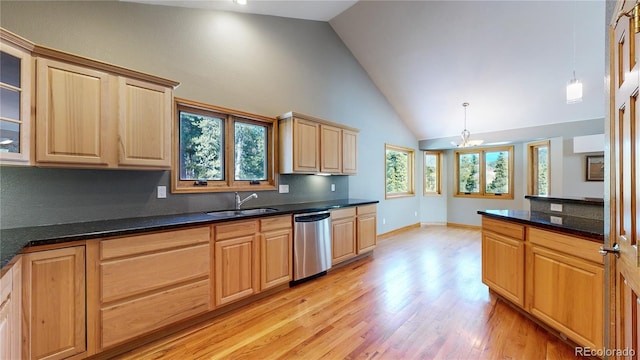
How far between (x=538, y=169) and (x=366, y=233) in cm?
453

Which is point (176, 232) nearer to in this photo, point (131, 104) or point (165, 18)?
point (131, 104)

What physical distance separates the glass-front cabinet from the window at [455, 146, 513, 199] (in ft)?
24.9

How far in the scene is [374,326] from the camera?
7.27ft

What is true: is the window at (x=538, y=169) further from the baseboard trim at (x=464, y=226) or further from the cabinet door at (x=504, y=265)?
the cabinet door at (x=504, y=265)

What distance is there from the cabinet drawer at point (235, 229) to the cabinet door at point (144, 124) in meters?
0.73

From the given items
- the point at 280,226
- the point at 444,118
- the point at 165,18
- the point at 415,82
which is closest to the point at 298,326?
the point at 280,226

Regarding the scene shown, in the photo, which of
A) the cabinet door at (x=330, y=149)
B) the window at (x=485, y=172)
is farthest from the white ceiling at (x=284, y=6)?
the window at (x=485, y=172)

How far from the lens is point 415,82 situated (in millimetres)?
4918

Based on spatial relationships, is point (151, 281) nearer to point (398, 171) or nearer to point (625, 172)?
point (625, 172)

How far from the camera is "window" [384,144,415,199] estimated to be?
5.91 metres

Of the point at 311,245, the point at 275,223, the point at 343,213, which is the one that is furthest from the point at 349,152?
the point at 275,223

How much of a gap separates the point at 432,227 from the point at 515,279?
14.7 feet

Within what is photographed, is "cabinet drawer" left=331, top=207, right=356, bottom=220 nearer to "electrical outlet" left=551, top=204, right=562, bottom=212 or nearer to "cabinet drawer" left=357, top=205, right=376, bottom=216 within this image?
"cabinet drawer" left=357, top=205, right=376, bottom=216

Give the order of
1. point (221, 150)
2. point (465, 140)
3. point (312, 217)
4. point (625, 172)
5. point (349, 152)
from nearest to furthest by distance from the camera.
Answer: point (625, 172)
point (221, 150)
point (312, 217)
point (349, 152)
point (465, 140)
